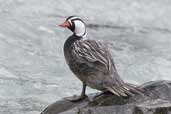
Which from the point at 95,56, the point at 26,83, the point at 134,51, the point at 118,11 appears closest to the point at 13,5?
the point at 118,11

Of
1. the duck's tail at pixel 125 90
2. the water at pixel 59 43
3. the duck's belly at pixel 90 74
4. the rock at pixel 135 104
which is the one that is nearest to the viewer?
the rock at pixel 135 104

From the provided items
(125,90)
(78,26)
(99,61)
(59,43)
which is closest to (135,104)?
(125,90)

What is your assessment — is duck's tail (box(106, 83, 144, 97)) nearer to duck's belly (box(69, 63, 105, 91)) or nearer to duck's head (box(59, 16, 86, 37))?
duck's belly (box(69, 63, 105, 91))

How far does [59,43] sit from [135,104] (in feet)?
18.1

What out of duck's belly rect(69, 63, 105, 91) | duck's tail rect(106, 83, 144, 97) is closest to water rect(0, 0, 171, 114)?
duck's belly rect(69, 63, 105, 91)

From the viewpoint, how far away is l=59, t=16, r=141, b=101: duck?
6.38 metres

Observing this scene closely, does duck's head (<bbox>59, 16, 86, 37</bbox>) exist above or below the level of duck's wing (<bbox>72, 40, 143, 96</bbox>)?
above

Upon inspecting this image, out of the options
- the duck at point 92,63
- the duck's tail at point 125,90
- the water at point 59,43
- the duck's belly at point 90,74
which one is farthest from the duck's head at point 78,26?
the water at point 59,43

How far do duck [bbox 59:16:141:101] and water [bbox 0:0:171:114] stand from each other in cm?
241

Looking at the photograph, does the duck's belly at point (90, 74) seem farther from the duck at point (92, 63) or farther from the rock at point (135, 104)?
the rock at point (135, 104)

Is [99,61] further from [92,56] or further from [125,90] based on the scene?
[125,90]

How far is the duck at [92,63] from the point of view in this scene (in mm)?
6383

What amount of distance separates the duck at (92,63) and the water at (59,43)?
2.41 metres

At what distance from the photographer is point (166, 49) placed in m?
11.9
